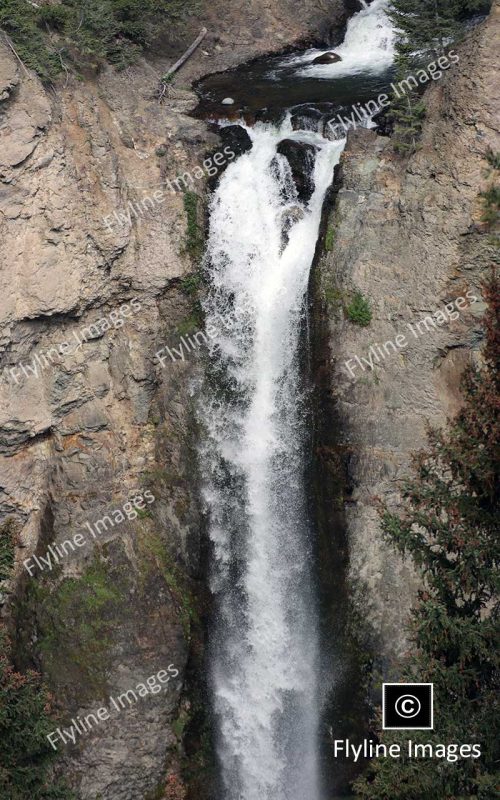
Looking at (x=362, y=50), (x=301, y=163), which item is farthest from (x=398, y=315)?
(x=362, y=50)

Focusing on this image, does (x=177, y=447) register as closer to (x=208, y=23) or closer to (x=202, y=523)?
(x=202, y=523)

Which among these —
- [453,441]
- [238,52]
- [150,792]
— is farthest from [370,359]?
[238,52]

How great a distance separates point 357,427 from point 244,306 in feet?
12.0

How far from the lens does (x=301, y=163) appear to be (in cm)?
1836

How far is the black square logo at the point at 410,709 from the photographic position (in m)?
12.0

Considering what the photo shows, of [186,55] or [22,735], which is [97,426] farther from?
[186,55]

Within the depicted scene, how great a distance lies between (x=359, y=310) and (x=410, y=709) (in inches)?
309

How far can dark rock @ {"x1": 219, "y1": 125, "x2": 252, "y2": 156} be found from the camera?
19234 millimetres

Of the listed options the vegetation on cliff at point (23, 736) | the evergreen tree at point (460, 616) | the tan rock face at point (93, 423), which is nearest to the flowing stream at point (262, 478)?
the tan rock face at point (93, 423)

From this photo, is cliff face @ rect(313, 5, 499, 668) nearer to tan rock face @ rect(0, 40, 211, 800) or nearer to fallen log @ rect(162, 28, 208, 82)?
tan rock face @ rect(0, 40, 211, 800)

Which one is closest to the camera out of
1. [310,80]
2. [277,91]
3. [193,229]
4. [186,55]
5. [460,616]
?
[460,616]

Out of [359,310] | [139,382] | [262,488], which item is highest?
[359,310]

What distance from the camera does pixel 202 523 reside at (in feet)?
58.4

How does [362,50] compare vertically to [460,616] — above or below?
above
